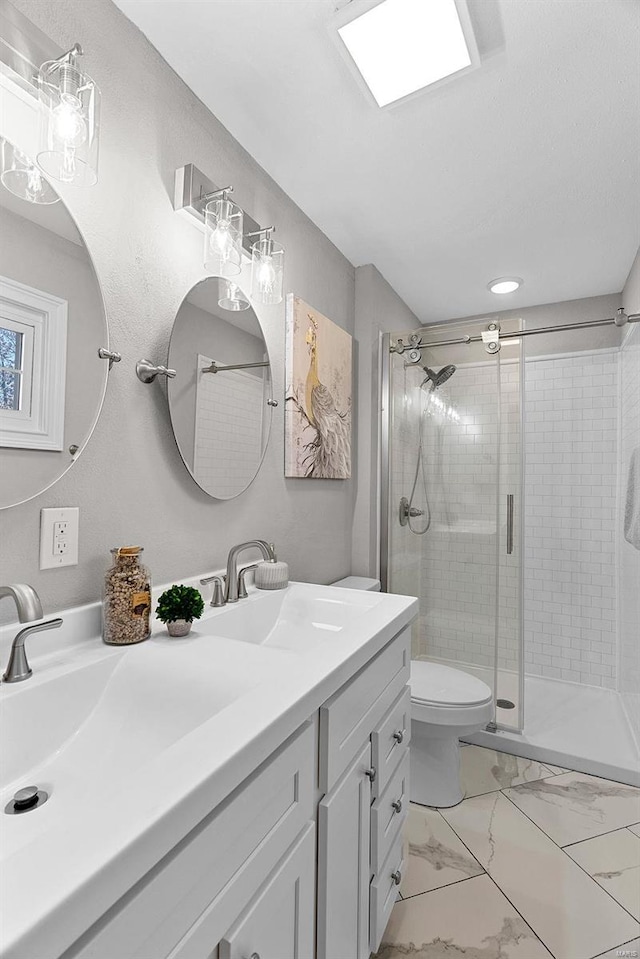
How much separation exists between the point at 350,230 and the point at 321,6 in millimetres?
978

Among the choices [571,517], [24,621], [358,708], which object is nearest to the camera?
[24,621]

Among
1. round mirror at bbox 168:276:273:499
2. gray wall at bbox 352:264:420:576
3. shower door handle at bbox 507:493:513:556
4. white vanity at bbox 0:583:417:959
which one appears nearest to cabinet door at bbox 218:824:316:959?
white vanity at bbox 0:583:417:959

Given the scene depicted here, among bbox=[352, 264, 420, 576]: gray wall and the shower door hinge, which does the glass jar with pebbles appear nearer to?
bbox=[352, 264, 420, 576]: gray wall

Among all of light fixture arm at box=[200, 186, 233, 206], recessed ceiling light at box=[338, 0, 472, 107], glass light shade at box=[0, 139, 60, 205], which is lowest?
glass light shade at box=[0, 139, 60, 205]

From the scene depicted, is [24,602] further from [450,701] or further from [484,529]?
[484,529]

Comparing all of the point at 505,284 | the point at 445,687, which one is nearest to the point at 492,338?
the point at 505,284

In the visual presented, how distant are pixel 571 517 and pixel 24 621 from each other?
301cm

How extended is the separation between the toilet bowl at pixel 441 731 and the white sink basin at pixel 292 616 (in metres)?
0.72

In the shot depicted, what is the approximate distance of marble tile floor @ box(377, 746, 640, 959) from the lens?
1327 mm

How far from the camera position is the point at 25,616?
72 centimetres

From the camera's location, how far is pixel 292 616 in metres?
1.43

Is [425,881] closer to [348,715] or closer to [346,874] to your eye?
[346,874]

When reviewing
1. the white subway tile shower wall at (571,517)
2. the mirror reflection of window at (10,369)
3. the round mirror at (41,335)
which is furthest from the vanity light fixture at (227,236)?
the white subway tile shower wall at (571,517)

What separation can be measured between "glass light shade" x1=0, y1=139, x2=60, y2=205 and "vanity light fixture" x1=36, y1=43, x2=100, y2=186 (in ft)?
0.07
